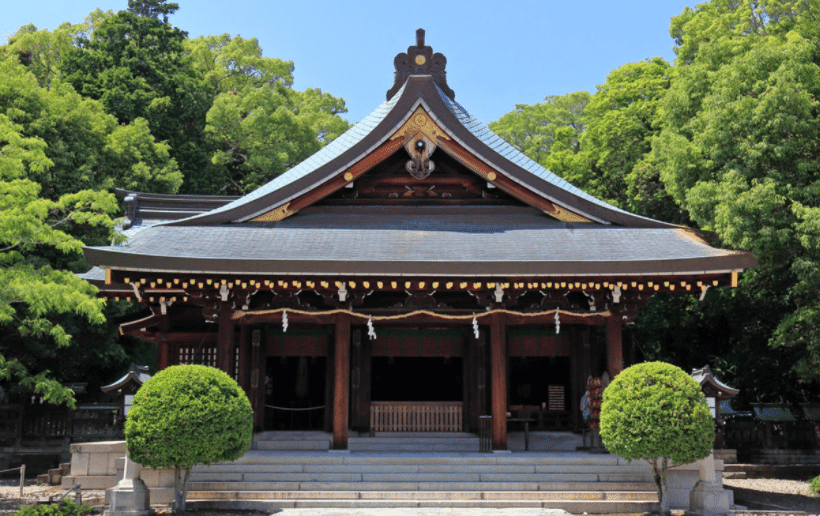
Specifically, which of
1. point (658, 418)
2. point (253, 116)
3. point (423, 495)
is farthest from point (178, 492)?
point (253, 116)

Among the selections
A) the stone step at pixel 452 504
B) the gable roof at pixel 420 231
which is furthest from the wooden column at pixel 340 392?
the stone step at pixel 452 504

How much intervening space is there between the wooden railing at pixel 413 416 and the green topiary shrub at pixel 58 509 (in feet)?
19.9

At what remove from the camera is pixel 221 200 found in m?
23.3

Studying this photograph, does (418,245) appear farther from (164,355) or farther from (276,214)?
(164,355)

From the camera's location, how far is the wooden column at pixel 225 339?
15.1 m

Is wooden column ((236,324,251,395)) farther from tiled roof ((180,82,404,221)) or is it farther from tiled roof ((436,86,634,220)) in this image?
tiled roof ((436,86,634,220))

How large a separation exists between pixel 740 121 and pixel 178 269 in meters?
14.1

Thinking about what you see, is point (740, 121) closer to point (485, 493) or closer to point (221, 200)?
point (485, 493)

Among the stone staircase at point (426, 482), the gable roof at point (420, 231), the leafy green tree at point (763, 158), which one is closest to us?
the stone staircase at point (426, 482)

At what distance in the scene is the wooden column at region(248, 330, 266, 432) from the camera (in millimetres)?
16328

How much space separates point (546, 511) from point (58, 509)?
7.38 metres

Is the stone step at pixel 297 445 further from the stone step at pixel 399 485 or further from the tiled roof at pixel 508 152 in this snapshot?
the tiled roof at pixel 508 152

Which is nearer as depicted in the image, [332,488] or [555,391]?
[332,488]

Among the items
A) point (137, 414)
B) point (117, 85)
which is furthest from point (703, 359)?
point (117, 85)
